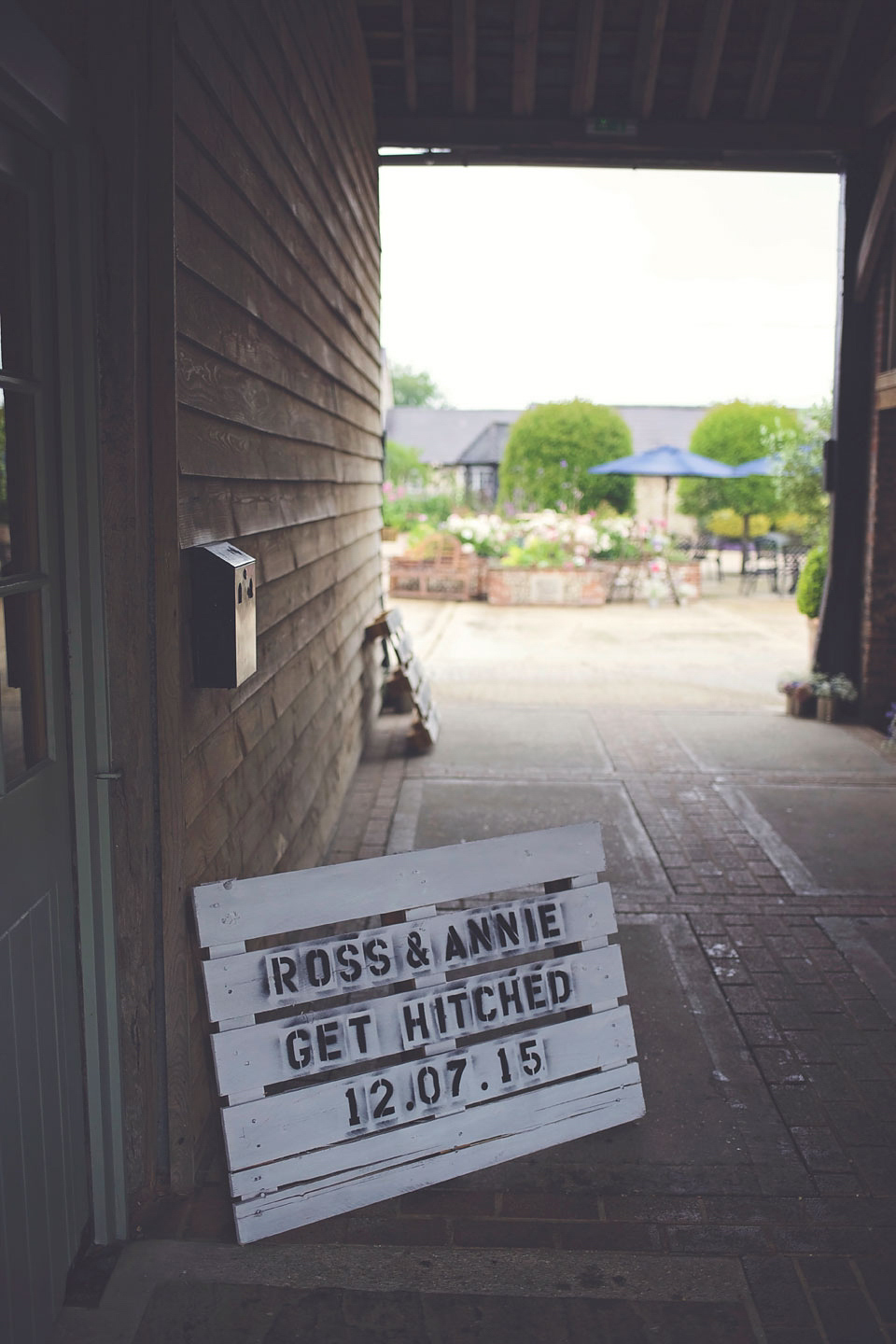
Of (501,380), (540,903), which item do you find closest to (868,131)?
(540,903)

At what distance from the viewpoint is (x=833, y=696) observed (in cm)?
805

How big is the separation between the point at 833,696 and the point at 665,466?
11.9 metres

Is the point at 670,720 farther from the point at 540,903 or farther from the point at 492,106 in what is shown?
the point at 540,903

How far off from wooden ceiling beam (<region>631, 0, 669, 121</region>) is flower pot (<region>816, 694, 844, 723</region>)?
167 inches

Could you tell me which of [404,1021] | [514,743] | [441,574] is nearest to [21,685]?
[404,1021]

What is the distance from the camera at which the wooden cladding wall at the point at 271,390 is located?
263 cm

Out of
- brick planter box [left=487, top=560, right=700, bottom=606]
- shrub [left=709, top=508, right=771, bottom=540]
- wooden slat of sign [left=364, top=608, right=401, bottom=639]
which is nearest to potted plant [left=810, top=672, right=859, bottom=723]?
wooden slat of sign [left=364, top=608, right=401, bottom=639]

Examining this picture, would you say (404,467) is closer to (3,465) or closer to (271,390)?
(271,390)

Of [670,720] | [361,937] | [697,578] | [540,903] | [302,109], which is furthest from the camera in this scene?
[697,578]

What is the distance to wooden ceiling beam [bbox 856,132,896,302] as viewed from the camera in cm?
691

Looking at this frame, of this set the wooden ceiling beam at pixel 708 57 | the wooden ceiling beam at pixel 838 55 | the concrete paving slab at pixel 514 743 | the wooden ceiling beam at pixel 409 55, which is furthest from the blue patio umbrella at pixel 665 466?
the wooden ceiling beam at pixel 409 55

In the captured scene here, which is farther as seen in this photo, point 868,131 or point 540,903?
point 868,131

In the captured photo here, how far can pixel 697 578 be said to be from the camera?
17.0 metres

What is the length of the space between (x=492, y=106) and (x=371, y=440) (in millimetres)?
2420
